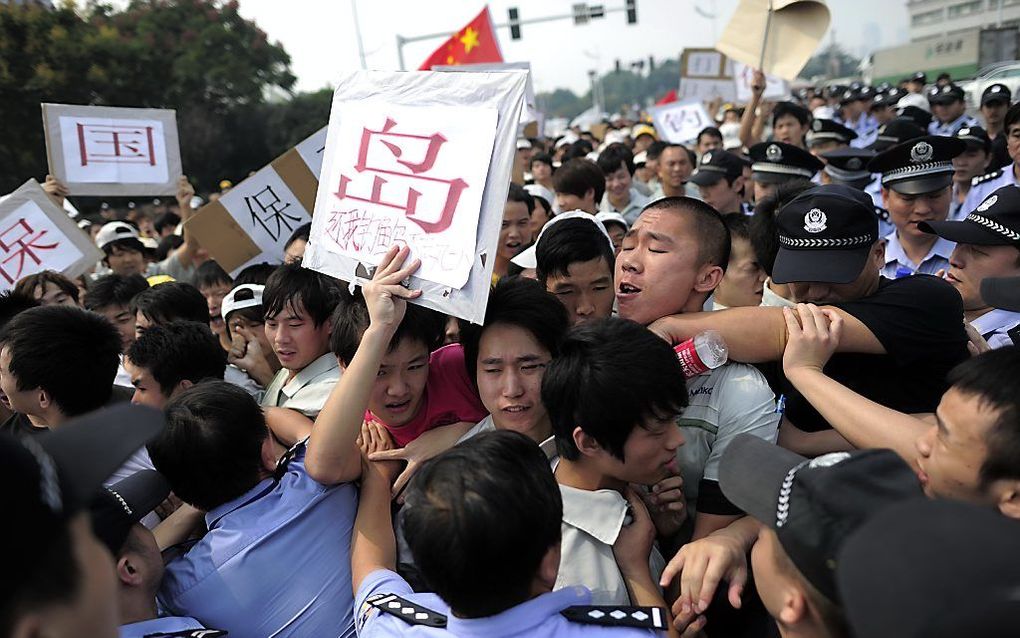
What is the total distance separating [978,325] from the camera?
3225mm

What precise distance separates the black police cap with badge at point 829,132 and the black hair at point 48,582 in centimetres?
825

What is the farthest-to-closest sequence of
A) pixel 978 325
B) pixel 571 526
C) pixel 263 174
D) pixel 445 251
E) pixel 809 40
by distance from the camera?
pixel 809 40
pixel 263 174
pixel 978 325
pixel 445 251
pixel 571 526

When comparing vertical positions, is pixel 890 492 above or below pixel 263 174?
below

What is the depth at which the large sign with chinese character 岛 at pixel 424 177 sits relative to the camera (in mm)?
2379

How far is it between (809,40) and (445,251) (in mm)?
5319

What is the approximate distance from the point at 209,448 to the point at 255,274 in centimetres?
243

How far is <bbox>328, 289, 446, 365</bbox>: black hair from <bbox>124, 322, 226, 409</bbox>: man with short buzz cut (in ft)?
2.94

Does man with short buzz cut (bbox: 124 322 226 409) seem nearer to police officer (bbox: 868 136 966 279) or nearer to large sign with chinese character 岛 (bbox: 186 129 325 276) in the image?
large sign with chinese character 岛 (bbox: 186 129 325 276)

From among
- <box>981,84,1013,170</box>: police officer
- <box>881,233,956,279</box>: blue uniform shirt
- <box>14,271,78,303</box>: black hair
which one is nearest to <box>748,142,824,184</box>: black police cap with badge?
<box>881,233,956,279</box>: blue uniform shirt

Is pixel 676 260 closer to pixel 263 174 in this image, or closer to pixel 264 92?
pixel 263 174

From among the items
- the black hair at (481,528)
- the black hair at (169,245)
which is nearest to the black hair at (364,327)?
the black hair at (481,528)

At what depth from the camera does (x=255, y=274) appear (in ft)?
14.9

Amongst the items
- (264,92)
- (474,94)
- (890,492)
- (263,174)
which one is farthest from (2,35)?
(890,492)

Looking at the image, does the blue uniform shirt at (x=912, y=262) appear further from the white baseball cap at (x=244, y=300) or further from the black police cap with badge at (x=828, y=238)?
the white baseball cap at (x=244, y=300)
